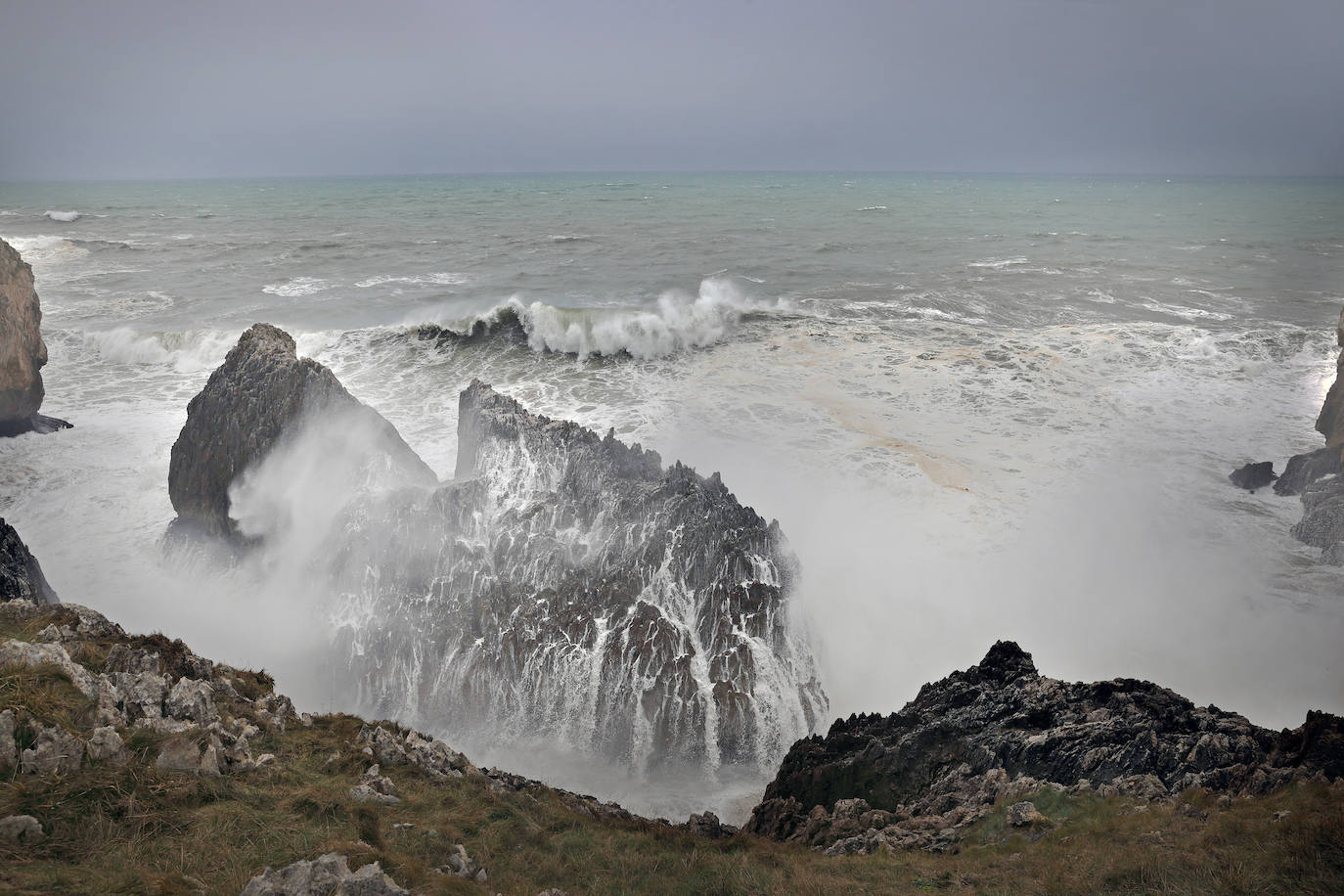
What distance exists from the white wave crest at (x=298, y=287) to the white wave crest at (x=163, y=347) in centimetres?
927

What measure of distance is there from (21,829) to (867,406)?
21.2 metres

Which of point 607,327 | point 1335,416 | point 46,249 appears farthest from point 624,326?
point 46,249

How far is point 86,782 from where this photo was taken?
17.3 ft

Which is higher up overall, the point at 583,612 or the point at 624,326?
the point at 624,326

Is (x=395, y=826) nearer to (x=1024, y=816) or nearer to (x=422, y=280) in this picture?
(x=1024, y=816)

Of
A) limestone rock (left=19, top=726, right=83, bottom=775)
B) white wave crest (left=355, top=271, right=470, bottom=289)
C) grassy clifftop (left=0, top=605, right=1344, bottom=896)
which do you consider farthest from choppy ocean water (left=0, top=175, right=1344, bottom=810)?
limestone rock (left=19, top=726, right=83, bottom=775)

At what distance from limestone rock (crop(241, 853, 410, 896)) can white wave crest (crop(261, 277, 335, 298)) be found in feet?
128

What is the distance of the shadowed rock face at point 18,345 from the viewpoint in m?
18.2

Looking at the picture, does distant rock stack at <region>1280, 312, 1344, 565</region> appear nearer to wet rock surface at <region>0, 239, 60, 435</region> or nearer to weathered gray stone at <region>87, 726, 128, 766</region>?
weathered gray stone at <region>87, 726, 128, 766</region>

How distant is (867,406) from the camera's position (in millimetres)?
22688

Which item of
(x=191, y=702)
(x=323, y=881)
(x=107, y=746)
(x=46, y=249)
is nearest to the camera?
(x=323, y=881)

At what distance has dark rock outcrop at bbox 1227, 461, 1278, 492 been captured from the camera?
17469 mm

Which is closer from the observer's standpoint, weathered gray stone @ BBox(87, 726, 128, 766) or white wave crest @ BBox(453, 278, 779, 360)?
weathered gray stone @ BBox(87, 726, 128, 766)

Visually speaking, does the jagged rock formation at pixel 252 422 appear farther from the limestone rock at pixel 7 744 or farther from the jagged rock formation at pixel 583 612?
the limestone rock at pixel 7 744
